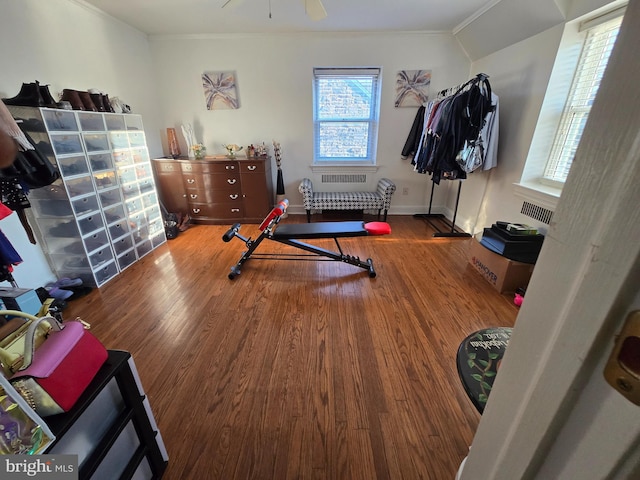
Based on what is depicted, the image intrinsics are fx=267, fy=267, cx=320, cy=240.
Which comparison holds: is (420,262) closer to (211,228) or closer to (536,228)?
(536,228)

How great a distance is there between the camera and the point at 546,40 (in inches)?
92.6

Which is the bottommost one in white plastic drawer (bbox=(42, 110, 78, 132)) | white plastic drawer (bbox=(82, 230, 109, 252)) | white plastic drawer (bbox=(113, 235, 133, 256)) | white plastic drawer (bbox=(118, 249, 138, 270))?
white plastic drawer (bbox=(118, 249, 138, 270))

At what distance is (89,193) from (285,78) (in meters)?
2.79

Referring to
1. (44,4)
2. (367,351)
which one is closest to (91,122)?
(44,4)

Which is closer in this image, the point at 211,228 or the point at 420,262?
the point at 420,262

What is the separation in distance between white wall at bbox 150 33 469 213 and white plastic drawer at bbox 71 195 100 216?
2016mm

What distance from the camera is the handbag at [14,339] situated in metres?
0.67

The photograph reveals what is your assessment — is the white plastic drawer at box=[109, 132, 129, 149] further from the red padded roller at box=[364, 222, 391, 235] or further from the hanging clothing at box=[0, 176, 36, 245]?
the red padded roller at box=[364, 222, 391, 235]

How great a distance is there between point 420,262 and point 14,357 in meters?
2.85

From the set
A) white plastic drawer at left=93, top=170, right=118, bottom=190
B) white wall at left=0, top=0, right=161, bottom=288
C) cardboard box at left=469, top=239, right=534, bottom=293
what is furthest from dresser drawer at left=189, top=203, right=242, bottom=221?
cardboard box at left=469, top=239, right=534, bottom=293

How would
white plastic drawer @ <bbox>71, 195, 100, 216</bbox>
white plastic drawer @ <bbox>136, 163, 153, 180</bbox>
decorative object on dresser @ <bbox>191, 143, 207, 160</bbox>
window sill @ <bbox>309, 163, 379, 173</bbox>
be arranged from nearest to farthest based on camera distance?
white plastic drawer @ <bbox>71, 195, 100, 216</bbox>, white plastic drawer @ <bbox>136, 163, 153, 180</bbox>, decorative object on dresser @ <bbox>191, 143, 207, 160</bbox>, window sill @ <bbox>309, 163, 379, 173</bbox>

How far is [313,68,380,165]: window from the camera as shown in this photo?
378cm

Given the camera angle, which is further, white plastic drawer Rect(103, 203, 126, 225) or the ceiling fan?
white plastic drawer Rect(103, 203, 126, 225)

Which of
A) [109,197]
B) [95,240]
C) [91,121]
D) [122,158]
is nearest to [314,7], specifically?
[91,121]
